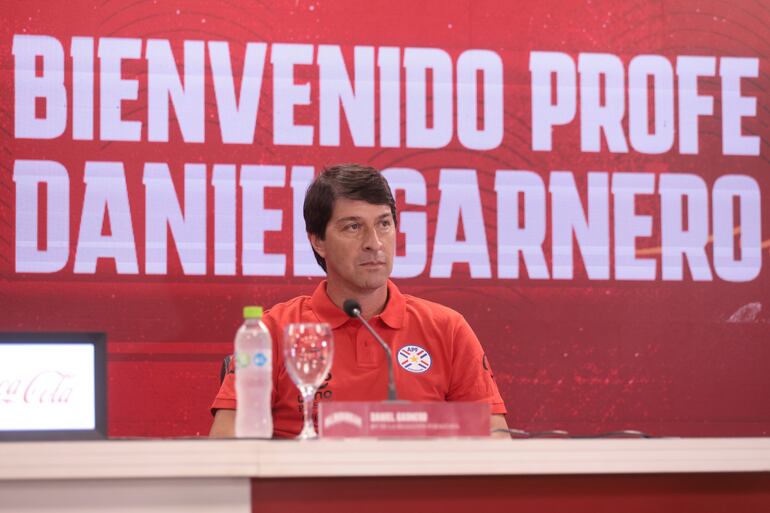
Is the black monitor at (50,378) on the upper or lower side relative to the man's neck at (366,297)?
lower

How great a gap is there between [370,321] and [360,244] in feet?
0.61

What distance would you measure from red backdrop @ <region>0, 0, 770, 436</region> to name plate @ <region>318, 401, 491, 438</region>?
Result: 173cm

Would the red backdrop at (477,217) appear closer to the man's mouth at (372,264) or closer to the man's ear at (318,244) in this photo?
the man's ear at (318,244)

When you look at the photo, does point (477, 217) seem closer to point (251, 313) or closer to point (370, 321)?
point (370, 321)

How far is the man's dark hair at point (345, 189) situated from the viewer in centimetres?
241

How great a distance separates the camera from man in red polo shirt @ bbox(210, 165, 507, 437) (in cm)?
224

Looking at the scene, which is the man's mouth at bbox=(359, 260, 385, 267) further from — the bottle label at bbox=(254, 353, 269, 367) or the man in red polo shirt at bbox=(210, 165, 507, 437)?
the bottle label at bbox=(254, 353, 269, 367)

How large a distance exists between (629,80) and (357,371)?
158 cm

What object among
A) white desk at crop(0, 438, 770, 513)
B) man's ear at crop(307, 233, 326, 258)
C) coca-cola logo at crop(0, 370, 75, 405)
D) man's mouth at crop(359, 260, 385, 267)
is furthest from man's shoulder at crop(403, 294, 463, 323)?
white desk at crop(0, 438, 770, 513)

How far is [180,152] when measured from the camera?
3.08 m

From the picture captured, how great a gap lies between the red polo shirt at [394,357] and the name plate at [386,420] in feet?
2.77

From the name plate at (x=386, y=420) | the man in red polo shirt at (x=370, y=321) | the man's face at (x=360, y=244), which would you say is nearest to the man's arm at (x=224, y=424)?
the man in red polo shirt at (x=370, y=321)

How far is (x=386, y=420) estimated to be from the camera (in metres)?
1.37

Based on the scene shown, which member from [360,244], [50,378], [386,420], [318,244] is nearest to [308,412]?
[386,420]
